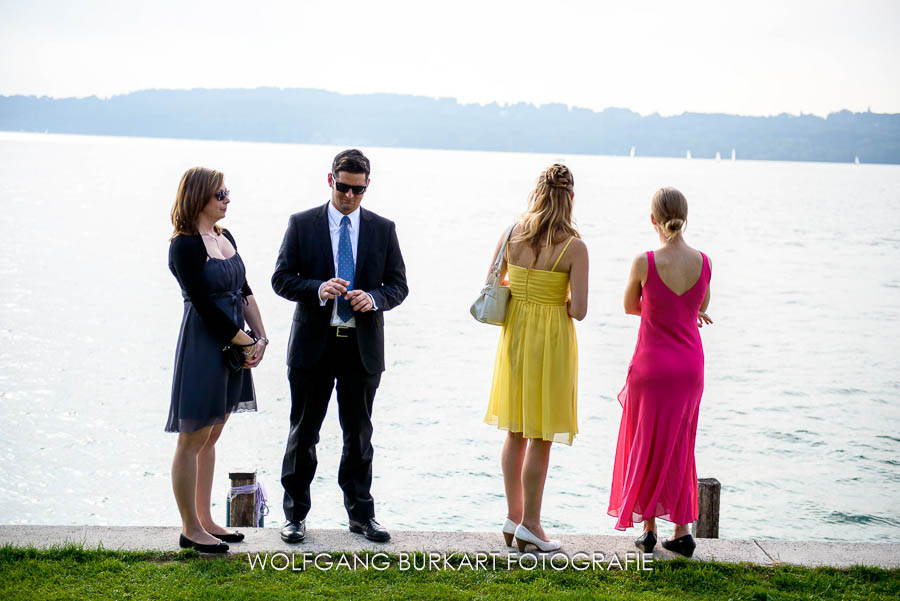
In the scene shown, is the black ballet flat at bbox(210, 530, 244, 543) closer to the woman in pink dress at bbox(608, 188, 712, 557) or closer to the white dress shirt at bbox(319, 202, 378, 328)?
the white dress shirt at bbox(319, 202, 378, 328)

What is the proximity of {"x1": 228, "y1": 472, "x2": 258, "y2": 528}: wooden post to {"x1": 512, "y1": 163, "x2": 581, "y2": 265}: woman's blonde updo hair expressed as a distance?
254 cm

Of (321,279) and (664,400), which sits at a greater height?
(321,279)

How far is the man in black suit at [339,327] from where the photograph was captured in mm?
5145

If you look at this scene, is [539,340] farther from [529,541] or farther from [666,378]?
[529,541]

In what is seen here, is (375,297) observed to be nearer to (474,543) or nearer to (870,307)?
(474,543)


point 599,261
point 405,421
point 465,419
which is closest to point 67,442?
point 405,421

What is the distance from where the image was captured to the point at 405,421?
55.2 feet

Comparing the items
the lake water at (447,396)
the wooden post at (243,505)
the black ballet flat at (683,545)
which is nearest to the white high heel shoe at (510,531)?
the black ballet flat at (683,545)

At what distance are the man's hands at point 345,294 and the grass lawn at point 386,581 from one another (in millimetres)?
1463

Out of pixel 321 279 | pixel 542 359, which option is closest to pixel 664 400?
pixel 542 359

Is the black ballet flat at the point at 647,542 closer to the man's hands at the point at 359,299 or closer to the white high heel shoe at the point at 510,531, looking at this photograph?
the white high heel shoe at the point at 510,531

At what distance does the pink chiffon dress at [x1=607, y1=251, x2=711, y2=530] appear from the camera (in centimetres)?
507

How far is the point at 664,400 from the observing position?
508 centimetres

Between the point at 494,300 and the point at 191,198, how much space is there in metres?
1.85
